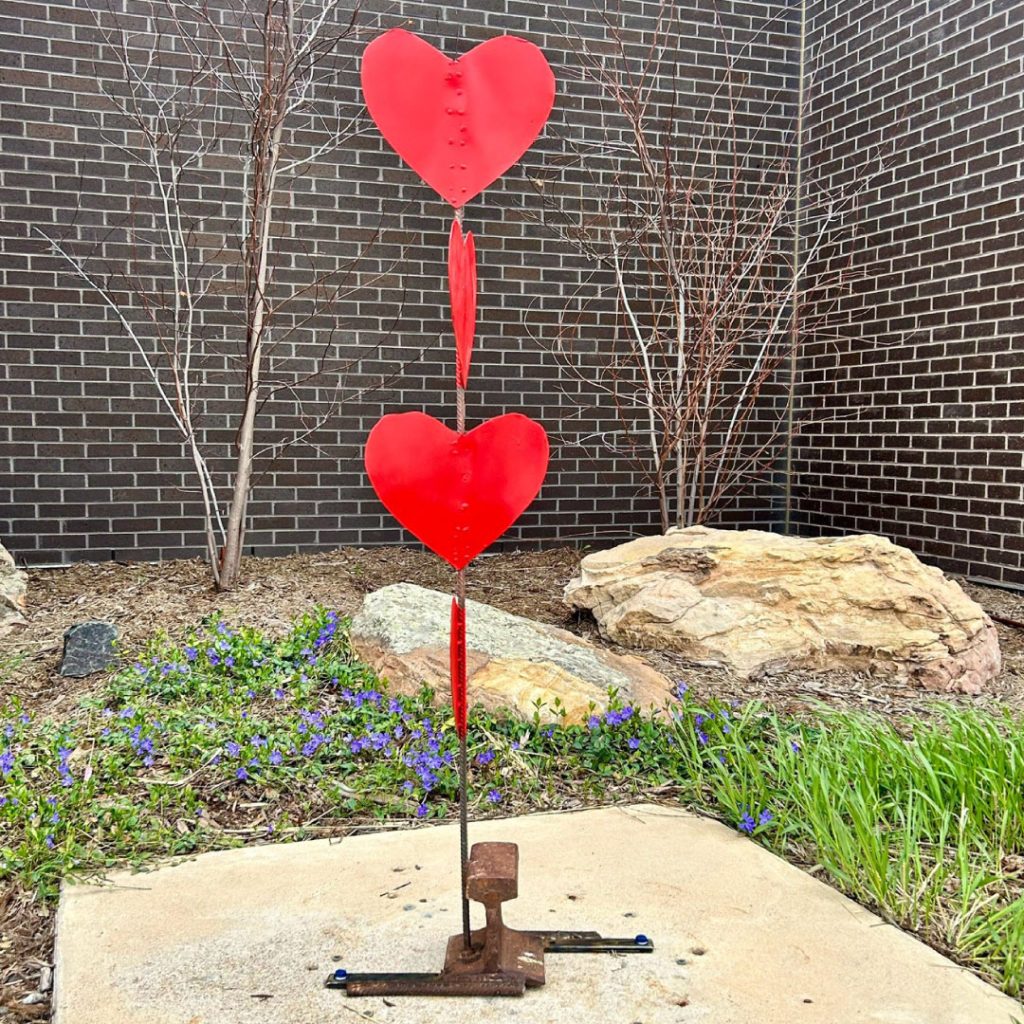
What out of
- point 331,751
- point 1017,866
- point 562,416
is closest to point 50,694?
point 331,751

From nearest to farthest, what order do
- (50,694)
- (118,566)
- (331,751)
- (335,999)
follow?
(335,999)
(331,751)
(50,694)
(118,566)

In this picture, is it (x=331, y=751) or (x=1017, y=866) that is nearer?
(x=1017, y=866)

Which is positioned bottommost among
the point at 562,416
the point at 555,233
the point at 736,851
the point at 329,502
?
the point at 736,851

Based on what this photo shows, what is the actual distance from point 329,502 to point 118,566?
1307mm

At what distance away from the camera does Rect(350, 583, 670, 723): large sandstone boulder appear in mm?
3285

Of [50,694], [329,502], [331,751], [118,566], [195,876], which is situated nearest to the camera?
[195,876]

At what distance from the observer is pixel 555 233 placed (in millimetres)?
6684

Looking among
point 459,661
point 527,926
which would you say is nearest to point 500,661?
point 527,926

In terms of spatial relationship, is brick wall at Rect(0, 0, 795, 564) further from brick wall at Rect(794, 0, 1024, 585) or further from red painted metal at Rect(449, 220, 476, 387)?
red painted metal at Rect(449, 220, 476, 387)

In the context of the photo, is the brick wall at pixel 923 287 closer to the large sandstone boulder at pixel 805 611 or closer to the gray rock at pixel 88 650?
the large sandstone boulder at pixel 805 611

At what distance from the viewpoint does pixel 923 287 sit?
20.6 feet

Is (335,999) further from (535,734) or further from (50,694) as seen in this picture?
(50,694)

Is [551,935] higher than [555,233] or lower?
lower

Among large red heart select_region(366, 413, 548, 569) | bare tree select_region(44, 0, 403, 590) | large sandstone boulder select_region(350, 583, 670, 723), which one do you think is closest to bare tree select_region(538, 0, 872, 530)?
bare tree select_region(44, 0, 403, 590)
